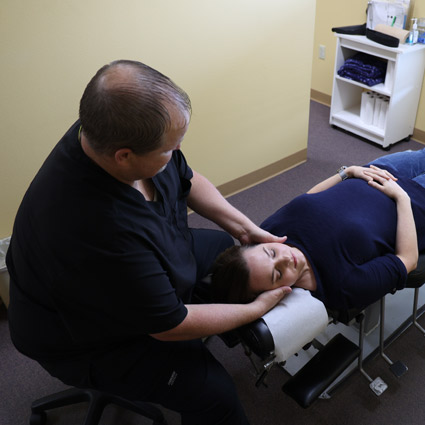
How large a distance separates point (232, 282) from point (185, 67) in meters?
1.41

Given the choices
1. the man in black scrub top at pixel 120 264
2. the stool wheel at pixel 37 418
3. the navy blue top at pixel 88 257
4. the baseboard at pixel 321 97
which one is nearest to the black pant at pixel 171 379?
the man in black scrub top at pixel 120 264

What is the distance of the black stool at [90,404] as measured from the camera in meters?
1.57

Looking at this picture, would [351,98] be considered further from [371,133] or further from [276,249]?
[276,249]

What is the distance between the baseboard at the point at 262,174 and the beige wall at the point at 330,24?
976mm

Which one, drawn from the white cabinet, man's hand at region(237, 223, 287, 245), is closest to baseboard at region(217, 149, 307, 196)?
the white cabinet

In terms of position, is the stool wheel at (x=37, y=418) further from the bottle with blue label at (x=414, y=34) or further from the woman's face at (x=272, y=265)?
the bottle with blue label at (x=414, y=34)

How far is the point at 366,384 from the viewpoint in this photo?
172 cm

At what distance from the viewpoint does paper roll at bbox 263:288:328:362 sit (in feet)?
3.71

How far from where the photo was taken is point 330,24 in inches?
143

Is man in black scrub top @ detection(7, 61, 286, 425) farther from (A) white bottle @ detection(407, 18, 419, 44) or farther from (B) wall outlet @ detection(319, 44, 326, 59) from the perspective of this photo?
(B) wall outlet @ detection(319, 44, 326, 59)

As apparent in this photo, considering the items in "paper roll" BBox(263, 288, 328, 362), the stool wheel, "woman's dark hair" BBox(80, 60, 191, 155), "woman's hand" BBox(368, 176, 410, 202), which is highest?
"woman's dark hair" BBox(80, 60, 191, 155)

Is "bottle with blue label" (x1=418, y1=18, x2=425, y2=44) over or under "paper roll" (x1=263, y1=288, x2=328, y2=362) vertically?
over

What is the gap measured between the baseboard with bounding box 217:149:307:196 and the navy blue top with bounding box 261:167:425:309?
1245 mm

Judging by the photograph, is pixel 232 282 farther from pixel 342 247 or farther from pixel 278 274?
pixel 342 247
